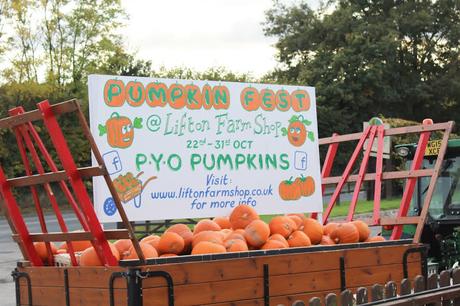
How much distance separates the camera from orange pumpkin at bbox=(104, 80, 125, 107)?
6.48m

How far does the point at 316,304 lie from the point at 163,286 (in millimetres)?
922

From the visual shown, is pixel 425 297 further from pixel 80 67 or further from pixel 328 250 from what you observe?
pixel 80 67

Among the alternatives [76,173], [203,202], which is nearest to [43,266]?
[76,173]

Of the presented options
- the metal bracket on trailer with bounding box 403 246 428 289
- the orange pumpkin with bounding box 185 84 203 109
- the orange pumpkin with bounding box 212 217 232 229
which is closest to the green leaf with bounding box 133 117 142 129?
the orange pumpkin with bounding box 185 84 203 109

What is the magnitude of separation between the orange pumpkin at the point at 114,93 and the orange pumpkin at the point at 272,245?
67.4 inches

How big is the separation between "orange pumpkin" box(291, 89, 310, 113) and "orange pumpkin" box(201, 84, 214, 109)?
0.88 meters

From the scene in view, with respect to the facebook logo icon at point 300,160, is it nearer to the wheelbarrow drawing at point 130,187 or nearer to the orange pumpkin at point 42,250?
the wheelbarrow drawing at point 130,187

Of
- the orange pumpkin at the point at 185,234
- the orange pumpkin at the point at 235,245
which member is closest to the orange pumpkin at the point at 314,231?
the orange pumpkin at the point at 235,245

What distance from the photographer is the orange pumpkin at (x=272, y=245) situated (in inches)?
219

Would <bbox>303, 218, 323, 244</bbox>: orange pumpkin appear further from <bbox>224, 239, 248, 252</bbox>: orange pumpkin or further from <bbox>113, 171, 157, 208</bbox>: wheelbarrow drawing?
<bbox>113, 171, 157, 208</bbox>: wheelbarrow drawing

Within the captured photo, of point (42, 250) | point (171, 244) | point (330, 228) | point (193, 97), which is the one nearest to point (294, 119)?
point (193, 97)

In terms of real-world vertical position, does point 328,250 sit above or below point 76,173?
below

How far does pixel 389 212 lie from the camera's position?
25.5 metres

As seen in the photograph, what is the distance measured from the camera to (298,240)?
231 inches
